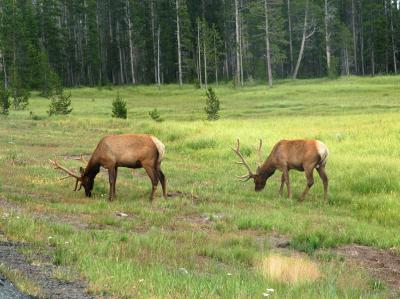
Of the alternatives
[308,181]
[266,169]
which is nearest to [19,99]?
[266,169]

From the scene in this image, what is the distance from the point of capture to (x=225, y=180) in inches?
671

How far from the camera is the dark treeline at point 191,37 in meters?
77.7

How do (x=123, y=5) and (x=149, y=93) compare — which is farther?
(x=123, y=5)

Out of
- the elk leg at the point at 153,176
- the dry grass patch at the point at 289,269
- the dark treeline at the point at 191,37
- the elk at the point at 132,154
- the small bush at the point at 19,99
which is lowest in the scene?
the dry grass patch at the point at 289,269

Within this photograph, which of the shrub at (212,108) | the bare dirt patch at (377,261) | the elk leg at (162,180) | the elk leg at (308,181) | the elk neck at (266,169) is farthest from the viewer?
the shrub at (212,108)

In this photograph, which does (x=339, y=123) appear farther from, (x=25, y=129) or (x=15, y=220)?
(x=15, y=220)

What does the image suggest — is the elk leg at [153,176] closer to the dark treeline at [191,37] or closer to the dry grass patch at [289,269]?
the dry grass patch at [289,269]

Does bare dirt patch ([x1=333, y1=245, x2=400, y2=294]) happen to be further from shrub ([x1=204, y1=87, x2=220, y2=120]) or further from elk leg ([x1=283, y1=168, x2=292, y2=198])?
shrub ([x1=204, y1=87, x2=220, y2=120])

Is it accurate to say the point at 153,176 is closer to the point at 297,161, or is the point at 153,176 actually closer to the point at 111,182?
the point at 111,182

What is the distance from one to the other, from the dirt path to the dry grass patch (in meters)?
2.62

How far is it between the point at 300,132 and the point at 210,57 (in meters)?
50.0

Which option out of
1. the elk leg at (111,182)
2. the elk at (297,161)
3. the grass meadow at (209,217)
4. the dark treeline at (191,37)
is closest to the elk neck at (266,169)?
the elk at (297,161)

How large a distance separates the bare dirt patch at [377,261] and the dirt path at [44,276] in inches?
180

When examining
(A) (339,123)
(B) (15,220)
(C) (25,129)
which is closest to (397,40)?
(A) (339,123)
